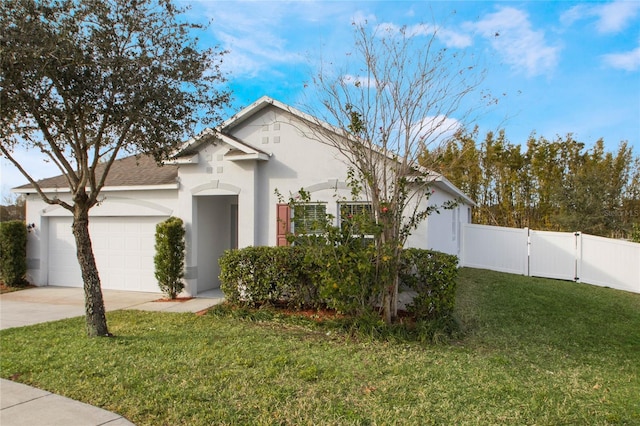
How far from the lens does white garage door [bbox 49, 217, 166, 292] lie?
39.5ft

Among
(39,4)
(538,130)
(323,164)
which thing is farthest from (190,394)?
(538,130)

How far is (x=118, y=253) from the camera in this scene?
40.7 ft

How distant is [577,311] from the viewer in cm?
938

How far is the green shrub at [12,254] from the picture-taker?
12.8 m

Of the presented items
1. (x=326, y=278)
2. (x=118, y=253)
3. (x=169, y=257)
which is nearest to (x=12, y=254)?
(x=118, y=253)

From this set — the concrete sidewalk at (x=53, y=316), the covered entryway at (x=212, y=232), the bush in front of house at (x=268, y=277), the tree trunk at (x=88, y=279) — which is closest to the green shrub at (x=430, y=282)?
the bush in front of house at (x=268, y=277)

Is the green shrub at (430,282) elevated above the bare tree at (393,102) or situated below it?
below

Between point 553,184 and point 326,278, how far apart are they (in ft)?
57.0

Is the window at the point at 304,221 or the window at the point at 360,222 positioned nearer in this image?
the window at the point at 360,222

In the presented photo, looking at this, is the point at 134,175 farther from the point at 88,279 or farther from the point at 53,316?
the point at 88,279

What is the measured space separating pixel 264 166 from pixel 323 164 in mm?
1501

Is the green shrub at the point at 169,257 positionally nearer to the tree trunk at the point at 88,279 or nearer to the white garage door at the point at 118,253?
the white garage door at the point at 118,253

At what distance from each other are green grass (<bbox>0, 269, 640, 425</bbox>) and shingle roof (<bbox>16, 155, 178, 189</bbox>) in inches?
170

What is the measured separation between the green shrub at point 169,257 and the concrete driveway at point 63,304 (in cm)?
55
